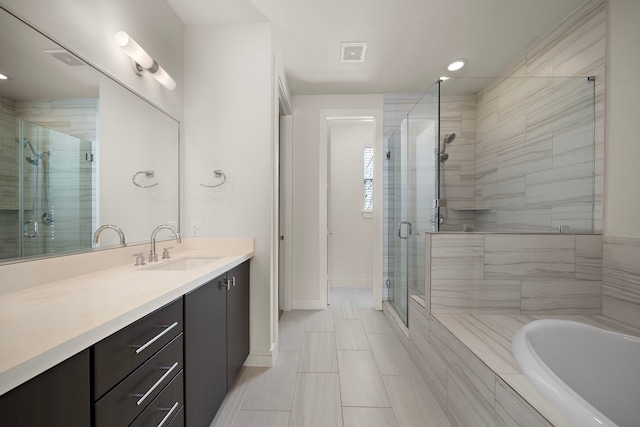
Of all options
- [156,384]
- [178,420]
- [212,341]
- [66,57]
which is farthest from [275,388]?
[66,57]

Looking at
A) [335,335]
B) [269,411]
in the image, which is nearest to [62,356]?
[269,411]

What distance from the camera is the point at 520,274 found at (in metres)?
1.68

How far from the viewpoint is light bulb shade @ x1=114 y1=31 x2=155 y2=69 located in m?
1.32

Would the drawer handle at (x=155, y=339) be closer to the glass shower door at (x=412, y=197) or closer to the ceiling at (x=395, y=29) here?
the glass shower door at (x=412, y=197)

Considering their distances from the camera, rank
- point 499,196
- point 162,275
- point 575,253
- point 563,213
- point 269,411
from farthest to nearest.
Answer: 1. point 499,196
2. point 563,213
3. point 575,253
4. point 269,411
5. point 162,275

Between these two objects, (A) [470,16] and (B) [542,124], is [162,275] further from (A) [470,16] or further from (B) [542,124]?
(B) [542,124]

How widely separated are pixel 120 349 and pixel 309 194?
2451 mm

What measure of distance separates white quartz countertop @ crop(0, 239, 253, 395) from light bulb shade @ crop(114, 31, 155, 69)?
110 centimetres

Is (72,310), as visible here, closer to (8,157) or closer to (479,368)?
(8,157)

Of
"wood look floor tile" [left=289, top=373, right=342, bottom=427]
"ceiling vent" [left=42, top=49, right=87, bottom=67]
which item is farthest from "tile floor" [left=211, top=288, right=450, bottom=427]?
"ceiling vent" [left=42, top=49, right=87, bottom=67]

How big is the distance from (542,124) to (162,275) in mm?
2712

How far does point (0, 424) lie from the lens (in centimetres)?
43

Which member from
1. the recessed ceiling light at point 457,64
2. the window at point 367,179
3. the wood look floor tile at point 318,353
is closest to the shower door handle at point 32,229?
the wood look floor tile at point 318,353

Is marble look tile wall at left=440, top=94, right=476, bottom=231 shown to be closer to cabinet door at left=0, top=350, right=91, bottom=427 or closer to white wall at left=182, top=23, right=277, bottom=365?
white wall at left=182, top=23, right=277, bottom=365
